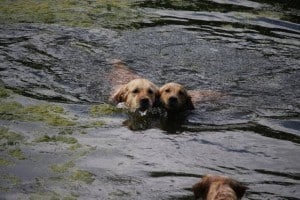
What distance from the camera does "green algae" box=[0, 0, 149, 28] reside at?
39.4 feet

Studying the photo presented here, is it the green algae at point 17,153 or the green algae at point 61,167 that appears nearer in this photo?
the green algae at point 61,167

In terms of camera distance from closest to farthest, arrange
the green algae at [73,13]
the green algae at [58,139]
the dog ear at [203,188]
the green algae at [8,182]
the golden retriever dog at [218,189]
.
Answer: the golden retriever dog at [218,189] → the dog ear at [203,188] → the green algae at [8,182] → the green algae at [58,139] → the green algae at [73,13]

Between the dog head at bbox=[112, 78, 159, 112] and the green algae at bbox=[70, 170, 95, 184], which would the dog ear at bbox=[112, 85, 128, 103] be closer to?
the dog head at bbox=[112, 78, 159, 112]

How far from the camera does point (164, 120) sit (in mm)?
8297

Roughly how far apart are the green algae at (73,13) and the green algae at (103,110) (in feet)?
12.5

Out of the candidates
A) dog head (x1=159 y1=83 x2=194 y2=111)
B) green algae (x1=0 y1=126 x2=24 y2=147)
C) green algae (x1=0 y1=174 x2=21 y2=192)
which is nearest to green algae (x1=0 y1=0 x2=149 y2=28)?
dog head (x1=159 y1=83 x2=194 y2=111)

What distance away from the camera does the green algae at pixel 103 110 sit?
812cm

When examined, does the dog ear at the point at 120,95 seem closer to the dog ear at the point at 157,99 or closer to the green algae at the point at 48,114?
the dog ear at the point at 157,99

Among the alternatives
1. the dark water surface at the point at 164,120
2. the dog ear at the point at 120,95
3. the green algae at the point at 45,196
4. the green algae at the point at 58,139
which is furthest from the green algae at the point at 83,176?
the dog ear at the point at 120,95

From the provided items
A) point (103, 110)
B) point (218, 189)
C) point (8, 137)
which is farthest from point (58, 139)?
point (218, 189)

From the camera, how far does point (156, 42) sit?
1122 centimetres

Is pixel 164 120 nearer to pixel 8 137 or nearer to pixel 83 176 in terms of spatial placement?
pixel 8 137

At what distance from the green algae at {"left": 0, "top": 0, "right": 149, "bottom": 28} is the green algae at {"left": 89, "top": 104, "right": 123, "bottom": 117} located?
382 centimetres

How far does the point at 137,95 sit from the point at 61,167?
99.0 inches
